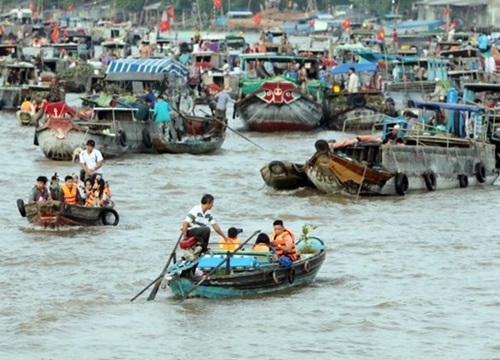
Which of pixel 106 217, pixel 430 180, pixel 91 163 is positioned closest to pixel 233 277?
pixel 106 217

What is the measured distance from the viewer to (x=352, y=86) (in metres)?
48.1

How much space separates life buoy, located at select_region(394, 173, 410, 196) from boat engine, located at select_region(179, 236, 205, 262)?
10626mm

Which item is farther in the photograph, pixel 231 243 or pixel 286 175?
pixel 286 175

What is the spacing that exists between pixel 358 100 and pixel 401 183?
14.8 m

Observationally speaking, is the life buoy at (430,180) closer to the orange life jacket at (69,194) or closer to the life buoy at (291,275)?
the orange life jacket at (69,194)

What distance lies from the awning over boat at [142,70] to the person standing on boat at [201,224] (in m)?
20.7

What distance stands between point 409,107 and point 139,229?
2069 centimetres

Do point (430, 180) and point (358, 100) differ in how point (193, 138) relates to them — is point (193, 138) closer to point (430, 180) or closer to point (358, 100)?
point (358, 100)

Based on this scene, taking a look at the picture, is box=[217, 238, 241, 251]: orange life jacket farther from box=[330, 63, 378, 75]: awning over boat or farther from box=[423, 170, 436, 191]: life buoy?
box=[330, 63, 378, 75]: awning over boat

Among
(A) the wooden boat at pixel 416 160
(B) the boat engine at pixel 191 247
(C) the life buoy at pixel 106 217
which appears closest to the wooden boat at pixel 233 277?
(B) the boat engine at pixel 191 247

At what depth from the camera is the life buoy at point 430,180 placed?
108 feet

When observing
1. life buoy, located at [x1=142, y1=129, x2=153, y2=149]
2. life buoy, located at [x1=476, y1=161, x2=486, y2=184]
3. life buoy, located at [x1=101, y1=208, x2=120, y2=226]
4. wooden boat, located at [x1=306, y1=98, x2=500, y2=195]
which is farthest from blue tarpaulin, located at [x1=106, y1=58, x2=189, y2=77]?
life buoy, located at [x1=101, y1=208, x2=120, y2=226]

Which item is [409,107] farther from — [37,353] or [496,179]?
[37,353]

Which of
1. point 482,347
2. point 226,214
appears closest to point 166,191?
point 226,214
